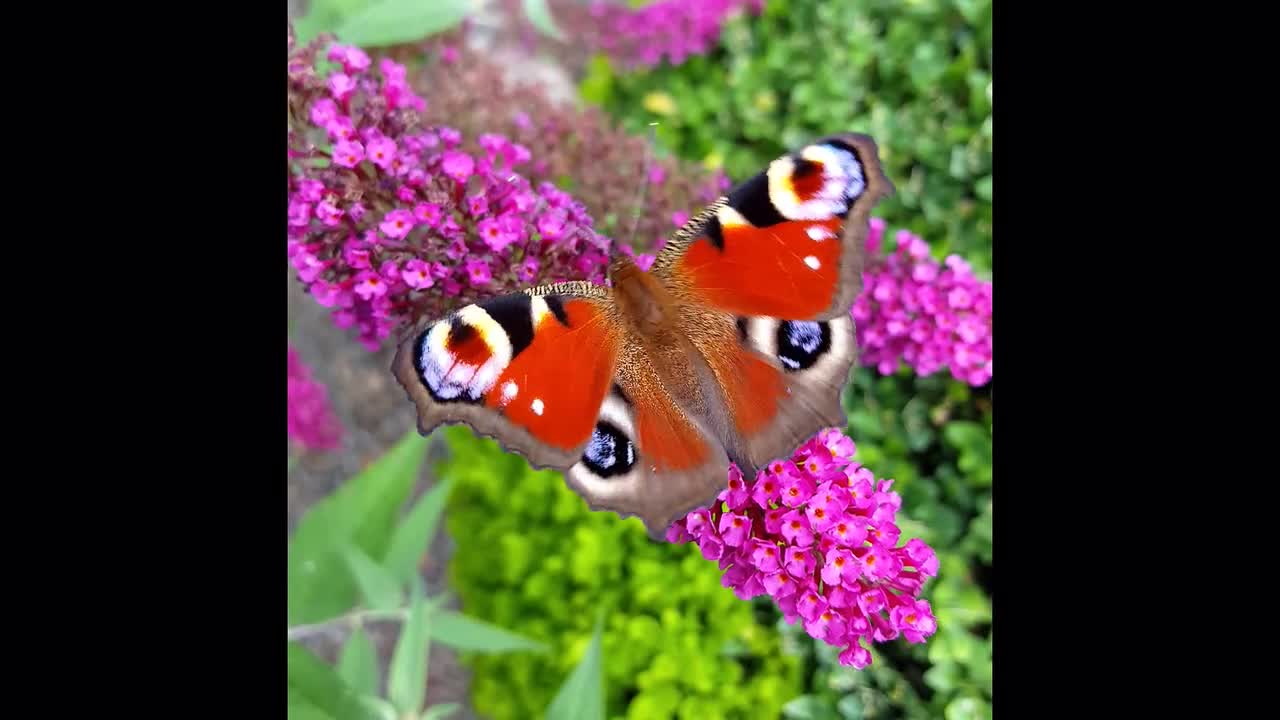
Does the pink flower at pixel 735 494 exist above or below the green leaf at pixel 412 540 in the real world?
above

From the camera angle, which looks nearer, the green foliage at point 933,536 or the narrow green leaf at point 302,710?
the narrow green leaf at point 302,710

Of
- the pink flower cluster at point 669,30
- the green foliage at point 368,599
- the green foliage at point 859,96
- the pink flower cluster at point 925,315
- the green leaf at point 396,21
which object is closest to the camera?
the green foliage at point 368,599

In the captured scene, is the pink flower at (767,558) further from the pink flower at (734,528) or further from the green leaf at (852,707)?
the green leaf at (852,707)

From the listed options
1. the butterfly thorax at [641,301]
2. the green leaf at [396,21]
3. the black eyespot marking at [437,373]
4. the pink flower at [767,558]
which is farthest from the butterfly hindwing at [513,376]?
the green leaf at [396,21]

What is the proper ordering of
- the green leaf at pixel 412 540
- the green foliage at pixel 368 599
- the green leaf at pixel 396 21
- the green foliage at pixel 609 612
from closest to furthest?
the green foliage at pixel 368 599
the green leaf at pixel 412 540
the green leaf at pixel 396 21
the green foliage at pixel 609 612

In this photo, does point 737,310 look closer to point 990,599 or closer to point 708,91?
point 990,599

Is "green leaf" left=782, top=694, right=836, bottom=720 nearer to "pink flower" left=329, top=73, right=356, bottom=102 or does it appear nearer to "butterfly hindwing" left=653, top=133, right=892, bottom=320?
"butterfly hindwing" left=653, top=133, right=892, bottom=320

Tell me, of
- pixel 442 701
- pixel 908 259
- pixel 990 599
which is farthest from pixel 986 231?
Answer: pixel 442 701

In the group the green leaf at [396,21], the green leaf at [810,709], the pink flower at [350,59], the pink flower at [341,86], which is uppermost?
the green leaf at [396,21]
